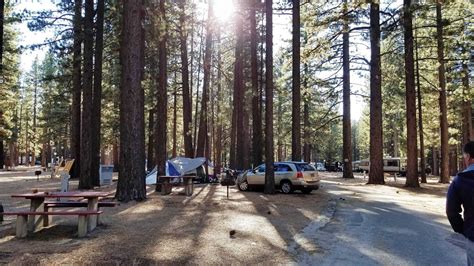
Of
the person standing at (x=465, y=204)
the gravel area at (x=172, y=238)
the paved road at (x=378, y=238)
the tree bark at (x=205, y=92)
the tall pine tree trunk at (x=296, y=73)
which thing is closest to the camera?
the person standing at (x=465, y=204)

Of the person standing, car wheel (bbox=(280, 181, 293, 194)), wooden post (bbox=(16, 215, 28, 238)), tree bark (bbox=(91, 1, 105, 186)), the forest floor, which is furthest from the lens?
tree bark (bbox=(91, 1, 105, 186))

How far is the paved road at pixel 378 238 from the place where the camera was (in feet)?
25.8

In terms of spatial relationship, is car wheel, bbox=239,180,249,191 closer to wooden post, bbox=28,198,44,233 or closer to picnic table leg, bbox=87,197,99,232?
picnic table leg, bbox=87,197,99,232

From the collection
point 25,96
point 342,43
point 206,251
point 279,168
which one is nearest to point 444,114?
point 342,43

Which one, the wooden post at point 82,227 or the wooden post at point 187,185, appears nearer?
the wooden post at point 82,227

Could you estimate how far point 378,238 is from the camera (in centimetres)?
982

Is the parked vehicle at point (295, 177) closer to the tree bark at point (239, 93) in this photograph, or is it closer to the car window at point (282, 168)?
the car window at point (282, 168)

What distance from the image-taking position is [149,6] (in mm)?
19047

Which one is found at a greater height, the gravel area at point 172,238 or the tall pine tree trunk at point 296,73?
the tall pine tree trunk at point 296,73

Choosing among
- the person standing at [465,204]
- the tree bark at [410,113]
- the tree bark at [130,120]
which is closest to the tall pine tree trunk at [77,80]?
the tree bark at [130,120]

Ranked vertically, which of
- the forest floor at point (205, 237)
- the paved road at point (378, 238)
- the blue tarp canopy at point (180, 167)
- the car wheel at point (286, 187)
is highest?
the blue tarp canopy at point (180, 167)

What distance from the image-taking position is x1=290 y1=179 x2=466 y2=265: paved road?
7.85 metres

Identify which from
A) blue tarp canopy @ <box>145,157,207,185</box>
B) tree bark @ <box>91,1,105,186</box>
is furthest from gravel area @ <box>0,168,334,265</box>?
blue tarp canopy @ <box>145,157,207,185</box>

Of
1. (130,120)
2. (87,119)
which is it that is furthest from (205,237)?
(87,119)
